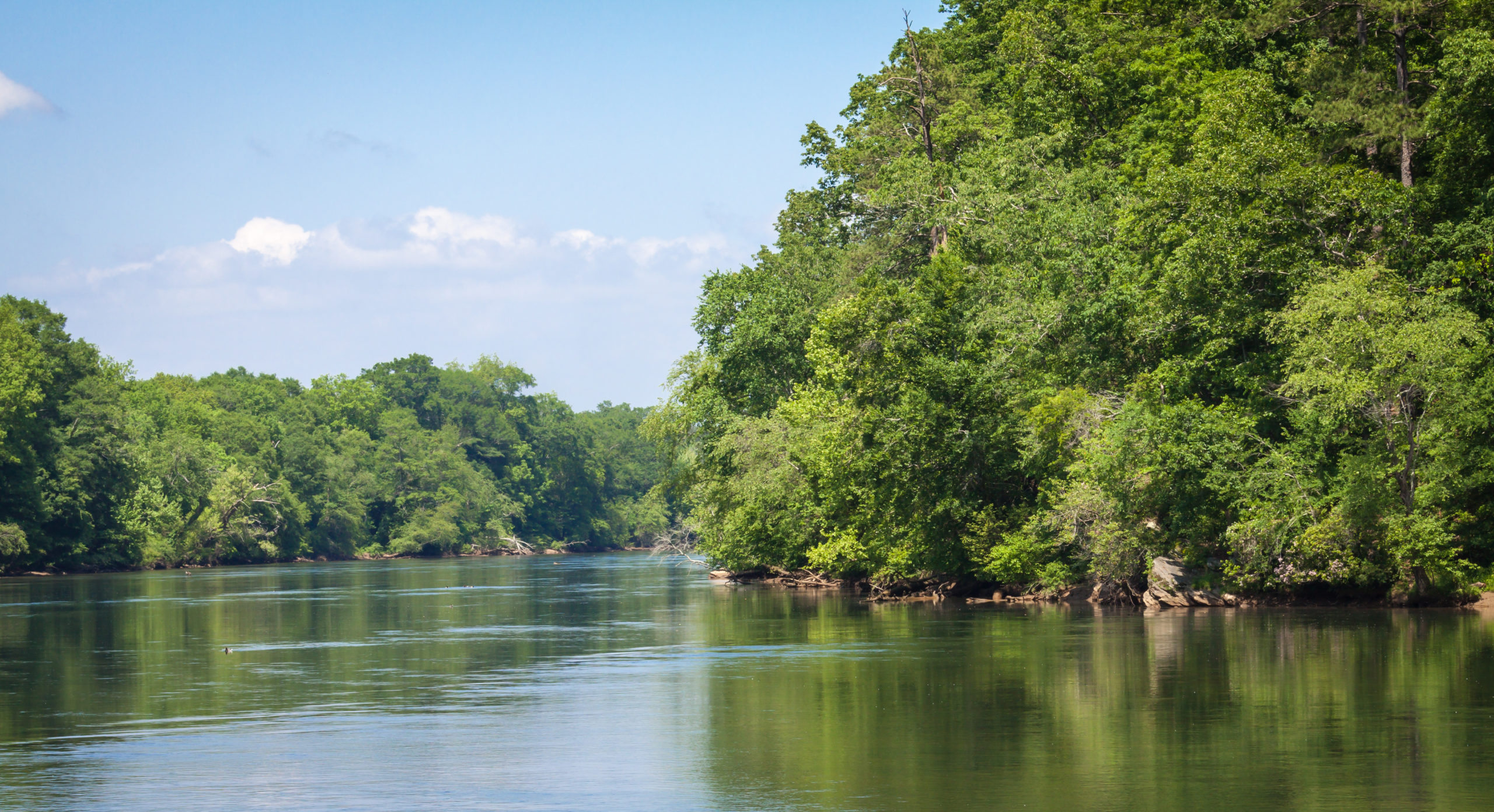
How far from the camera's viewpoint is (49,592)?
67.1m

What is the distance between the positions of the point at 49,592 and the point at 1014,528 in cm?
4670

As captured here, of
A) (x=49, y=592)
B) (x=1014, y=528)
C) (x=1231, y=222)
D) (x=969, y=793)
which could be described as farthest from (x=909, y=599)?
(x=49, y=592)

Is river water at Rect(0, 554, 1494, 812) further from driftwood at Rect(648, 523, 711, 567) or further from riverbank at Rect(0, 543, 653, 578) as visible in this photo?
riverbank at Rect(0, 543, 653, 578)

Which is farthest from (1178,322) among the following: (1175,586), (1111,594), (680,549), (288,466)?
(288,466)

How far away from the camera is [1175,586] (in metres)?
39.9

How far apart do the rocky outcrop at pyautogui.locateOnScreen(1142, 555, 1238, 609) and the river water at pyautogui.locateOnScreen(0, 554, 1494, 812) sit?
1.61 metres

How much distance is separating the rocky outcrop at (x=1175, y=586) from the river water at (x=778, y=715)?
161 cm

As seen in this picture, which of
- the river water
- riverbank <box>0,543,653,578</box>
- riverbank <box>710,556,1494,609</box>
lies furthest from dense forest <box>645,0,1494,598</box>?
riverbank <box>0,543,653,578</box>

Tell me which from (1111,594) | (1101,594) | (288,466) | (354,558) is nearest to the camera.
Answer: (1111,594)

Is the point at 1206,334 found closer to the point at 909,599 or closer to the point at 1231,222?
the point at 1231,222

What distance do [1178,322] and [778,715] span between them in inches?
909

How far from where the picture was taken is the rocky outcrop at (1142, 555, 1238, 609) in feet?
130

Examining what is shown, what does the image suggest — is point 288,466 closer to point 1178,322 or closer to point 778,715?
point 1178,322

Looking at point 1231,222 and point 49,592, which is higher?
point 1231,222
